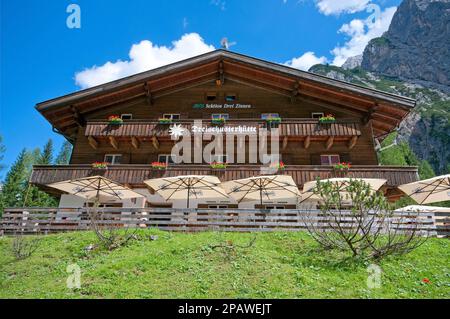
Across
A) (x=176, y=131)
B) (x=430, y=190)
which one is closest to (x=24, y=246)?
(x=176, y=131)

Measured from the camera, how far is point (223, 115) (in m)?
22.2

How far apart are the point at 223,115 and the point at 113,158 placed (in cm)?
791

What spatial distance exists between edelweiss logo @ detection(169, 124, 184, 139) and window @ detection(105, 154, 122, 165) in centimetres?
395

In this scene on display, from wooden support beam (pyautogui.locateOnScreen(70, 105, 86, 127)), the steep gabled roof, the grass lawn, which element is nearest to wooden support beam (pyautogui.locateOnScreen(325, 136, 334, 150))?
the steep gabled roof

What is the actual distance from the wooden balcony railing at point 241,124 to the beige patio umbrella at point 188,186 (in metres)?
5.88

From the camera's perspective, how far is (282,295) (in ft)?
23.5

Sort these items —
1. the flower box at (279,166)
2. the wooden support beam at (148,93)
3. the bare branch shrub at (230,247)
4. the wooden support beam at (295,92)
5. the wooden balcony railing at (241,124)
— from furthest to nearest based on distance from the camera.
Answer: the wooden support beam at (148,93) < the wooden support beam at (295,92) < the wooden balcony railing at (241,124) < the flower box at (279,166) < the bare branch shrub at (230,247)

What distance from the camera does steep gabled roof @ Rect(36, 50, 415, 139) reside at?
20781 millimetres

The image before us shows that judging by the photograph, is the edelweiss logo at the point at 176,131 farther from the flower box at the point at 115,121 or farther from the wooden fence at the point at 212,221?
the wooden fence at the point at 212,221

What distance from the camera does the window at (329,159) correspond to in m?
20.4

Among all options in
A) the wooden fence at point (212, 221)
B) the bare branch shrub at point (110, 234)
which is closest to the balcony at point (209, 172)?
the wooden fence at point (212, 221)

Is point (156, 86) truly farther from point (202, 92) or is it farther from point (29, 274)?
point (29, 274)

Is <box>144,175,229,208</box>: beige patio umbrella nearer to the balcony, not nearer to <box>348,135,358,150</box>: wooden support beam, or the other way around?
the balcony

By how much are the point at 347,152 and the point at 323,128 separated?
2336 mm
